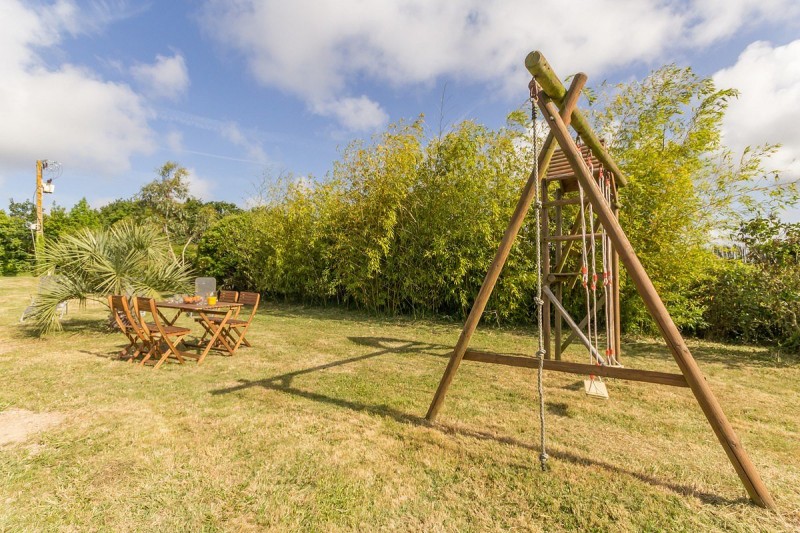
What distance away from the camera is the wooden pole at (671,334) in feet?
6.04

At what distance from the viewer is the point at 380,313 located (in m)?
9.65

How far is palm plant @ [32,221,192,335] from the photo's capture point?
573 centimetres

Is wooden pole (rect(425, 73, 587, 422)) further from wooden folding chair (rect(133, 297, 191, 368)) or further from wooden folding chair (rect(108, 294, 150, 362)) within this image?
wooden folding chair (rect(108, 294, 150, 362))

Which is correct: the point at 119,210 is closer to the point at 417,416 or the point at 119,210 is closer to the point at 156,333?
the point at 156,333

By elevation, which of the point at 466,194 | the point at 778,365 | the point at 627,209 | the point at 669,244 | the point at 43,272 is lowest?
the point at 778,365

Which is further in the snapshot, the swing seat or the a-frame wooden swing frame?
the swing seat

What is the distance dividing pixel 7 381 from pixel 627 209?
8605 mm

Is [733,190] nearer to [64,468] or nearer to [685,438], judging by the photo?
[685,438]

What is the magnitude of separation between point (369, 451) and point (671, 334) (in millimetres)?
1920

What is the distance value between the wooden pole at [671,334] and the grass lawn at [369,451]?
150 millimetres

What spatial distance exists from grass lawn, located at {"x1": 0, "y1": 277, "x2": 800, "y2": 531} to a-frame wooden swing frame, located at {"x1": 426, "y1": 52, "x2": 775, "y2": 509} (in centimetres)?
26

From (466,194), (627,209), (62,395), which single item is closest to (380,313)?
(466,194)

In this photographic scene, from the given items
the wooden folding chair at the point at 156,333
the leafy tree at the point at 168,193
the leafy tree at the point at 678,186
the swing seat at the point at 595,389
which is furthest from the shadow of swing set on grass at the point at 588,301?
the leafy tree at the point at 168,193

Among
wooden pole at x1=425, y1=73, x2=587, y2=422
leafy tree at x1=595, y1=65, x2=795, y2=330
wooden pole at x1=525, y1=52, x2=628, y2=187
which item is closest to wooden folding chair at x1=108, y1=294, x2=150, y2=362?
wooden pole at x1=425, y1=73, x2=587, y2=422
